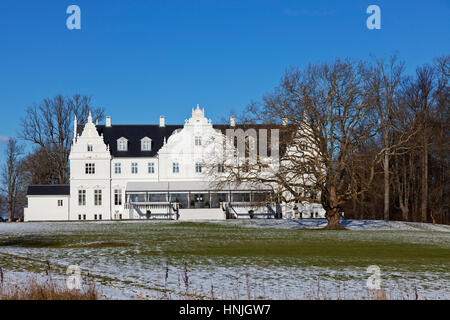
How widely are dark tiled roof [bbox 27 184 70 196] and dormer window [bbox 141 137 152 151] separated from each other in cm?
794

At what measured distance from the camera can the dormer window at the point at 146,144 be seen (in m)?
51.7

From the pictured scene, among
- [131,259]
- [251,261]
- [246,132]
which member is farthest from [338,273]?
[246,132]

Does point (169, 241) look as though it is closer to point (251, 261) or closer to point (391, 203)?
point (251, 261)

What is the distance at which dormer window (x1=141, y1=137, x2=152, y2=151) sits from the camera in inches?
2034

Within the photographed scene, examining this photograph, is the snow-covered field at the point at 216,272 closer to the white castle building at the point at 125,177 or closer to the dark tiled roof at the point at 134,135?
the white castle building at the point at 125,177

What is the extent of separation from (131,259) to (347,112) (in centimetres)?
1885

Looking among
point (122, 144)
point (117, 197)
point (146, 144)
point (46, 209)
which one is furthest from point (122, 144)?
point (46, 209)

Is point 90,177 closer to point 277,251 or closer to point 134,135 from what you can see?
point 134,135

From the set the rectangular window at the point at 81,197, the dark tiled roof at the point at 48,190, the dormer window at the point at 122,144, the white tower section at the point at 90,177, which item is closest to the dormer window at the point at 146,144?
the dormer window at the point at 122,144

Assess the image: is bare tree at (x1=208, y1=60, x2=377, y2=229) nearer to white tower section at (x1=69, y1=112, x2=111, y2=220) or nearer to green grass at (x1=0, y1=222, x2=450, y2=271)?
green grass at (x1=0, y1=222, x2=450, y2=271)

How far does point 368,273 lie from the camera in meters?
12.6

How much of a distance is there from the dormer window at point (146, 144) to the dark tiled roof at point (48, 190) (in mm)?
7937

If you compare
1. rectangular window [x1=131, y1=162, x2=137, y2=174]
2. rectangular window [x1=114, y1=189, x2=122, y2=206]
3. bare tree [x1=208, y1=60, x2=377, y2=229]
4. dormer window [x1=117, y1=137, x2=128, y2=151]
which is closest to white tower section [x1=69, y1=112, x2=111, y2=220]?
rectangular window [x1=114, y1=189, x2=122, y2=206]

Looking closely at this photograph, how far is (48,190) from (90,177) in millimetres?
3984
